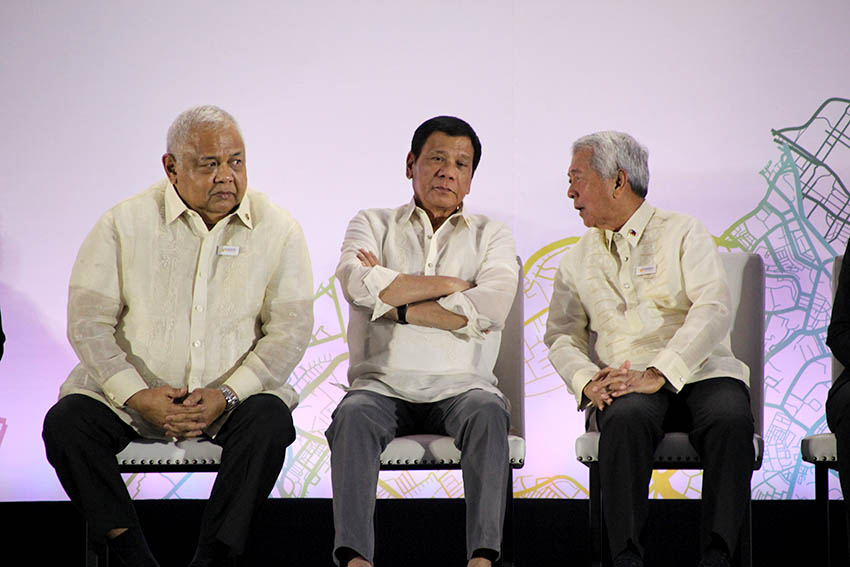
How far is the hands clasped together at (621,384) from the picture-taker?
2883 millimetres

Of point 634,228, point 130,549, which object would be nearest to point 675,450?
point 634,228

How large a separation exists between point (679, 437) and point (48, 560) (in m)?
2.41

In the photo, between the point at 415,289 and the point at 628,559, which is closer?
the point at 628,559

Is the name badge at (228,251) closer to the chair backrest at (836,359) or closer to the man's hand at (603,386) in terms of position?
the man's hand at (603,386)

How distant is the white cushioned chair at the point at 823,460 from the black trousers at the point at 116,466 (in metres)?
1.59

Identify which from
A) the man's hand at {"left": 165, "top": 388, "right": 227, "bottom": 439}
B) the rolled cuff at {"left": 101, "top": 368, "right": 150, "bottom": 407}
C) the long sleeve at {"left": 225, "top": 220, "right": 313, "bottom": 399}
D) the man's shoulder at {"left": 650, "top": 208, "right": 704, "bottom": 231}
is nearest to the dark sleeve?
the man's shoulder at {"left": 650, "top": 208, "right": 704, "bottom": 231}

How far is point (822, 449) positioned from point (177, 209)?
212cm

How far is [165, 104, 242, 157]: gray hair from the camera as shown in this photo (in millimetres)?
3047

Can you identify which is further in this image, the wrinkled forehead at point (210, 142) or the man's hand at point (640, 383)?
the wrinkled forehead at point (210, 142)

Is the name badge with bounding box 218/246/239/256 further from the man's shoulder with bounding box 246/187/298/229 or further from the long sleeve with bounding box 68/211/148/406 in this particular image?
the long sleeve with bounding box 68/211/148/406

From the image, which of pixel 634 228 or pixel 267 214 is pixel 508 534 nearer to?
pixel 634 228

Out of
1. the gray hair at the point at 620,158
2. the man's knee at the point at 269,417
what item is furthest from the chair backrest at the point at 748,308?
the man's knee at the point at 269,417

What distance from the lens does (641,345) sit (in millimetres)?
3096

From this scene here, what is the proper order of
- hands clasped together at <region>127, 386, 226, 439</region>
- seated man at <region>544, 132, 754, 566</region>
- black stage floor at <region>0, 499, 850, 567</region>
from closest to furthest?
seated man at <region>544, 132, 754, 566</region>
hands clasped together at <region>127, 386, 226, 439</region>
black stage floor at <region>0, 499, 850, 567</region>
